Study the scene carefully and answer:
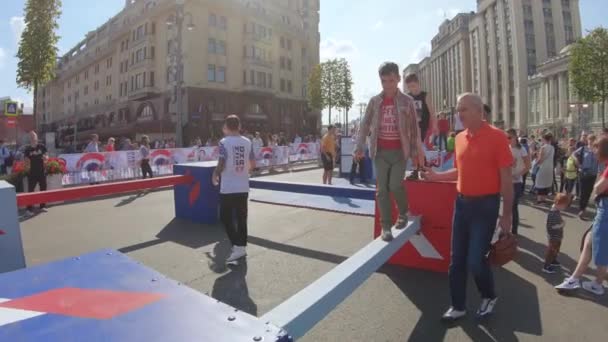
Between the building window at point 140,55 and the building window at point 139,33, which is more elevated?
the building window at point 139,33

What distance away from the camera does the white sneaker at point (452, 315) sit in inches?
138

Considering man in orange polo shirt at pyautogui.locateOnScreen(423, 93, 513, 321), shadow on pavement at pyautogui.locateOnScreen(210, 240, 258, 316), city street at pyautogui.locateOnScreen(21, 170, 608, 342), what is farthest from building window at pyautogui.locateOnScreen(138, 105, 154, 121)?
man in orange polo shirt at pyautogui.locateOnScreen(423, 93, 513, 321)

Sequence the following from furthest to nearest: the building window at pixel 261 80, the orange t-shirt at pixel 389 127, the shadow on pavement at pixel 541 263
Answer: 1. the building window at pixel 261 80
2. the orange t-shirt at pixel 389 127
3. the shadow on pavement at pixel 541 263

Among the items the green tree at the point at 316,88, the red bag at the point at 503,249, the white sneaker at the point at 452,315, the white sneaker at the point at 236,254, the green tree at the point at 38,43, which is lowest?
the white sneaker at the point at 452,315

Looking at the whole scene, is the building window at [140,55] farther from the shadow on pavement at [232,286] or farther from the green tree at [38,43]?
the shadow on pavement at [232,286]

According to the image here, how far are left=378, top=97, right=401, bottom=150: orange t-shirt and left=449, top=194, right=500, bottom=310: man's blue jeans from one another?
104 cm

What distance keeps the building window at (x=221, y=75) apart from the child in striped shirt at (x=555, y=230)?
42399mm

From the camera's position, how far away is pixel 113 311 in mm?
1645

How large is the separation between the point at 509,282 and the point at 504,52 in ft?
306

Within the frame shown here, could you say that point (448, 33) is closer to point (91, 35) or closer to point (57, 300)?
point (91, 35)

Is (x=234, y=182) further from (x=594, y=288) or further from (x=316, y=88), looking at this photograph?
(x=316, y=88)

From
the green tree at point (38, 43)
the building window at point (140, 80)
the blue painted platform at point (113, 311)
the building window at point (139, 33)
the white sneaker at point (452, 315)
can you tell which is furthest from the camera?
the building window at point (139, 33)

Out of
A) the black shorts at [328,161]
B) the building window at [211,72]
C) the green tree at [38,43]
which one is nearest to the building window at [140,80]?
the building window at [211,72]

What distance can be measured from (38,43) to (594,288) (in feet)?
89.1
